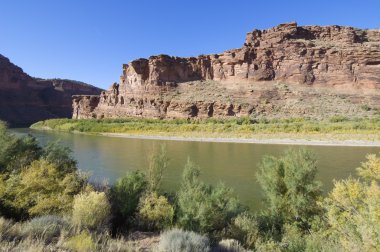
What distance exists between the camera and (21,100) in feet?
381

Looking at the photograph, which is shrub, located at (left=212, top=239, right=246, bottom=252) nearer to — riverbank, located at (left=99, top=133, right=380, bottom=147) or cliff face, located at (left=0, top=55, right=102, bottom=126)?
riverbank, located at (left=99, top=133, right=380, bottom=147)

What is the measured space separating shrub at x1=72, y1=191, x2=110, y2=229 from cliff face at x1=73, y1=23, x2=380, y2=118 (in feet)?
183

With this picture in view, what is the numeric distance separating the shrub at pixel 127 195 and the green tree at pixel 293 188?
445cm

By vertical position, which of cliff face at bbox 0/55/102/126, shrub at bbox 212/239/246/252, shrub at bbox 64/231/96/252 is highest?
cliff face at bbox 0/55/102/126

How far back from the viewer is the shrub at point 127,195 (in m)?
9.12

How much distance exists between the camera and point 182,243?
541 cm

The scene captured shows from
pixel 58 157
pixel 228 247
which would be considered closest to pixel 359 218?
pixel 228 247

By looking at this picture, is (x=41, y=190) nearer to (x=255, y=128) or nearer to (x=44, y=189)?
(x=44, y=189)

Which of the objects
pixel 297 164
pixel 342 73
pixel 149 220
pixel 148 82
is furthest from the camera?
pixel 148 82

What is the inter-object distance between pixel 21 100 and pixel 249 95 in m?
94.4

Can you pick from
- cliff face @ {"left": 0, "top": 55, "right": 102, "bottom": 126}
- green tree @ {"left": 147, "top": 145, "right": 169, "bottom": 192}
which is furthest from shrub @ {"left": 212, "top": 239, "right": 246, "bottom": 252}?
cliff face @ {"left": 0, "top": 55, "right": 102, "bottom": 126}

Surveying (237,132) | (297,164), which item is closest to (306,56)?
(237,132)

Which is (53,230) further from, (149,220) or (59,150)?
(59,150)

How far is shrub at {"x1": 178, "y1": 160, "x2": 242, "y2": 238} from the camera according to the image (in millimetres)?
8180
